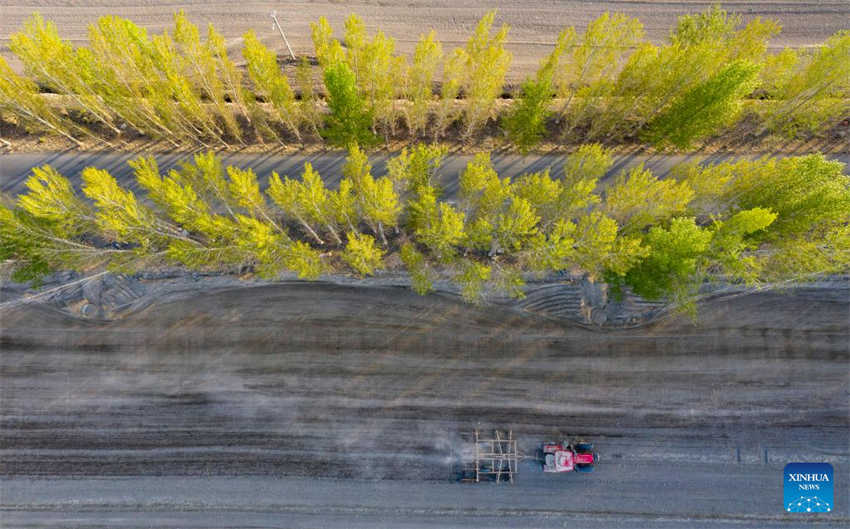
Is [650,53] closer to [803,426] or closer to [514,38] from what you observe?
[514,38]

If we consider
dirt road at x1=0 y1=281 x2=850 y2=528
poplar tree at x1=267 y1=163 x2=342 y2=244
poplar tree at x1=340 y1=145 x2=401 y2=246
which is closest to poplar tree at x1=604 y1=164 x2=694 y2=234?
dirt road at x1=0 y1=281 x2=850 y2=528

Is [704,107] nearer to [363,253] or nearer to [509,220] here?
[509,220]

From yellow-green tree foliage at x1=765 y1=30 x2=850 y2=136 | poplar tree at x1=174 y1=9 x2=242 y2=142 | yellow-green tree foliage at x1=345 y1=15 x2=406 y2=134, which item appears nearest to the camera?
poplar tree at x1=174 y1=9 x2=242 y2=142

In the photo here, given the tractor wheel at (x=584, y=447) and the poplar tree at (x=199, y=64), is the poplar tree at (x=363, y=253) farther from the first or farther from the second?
the tractor wheel at (x=584, y=447)

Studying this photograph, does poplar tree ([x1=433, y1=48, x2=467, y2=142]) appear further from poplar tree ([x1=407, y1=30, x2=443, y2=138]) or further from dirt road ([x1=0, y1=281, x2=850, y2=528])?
dirt road ([x1=0, y1=281, x2=850, y2=528])

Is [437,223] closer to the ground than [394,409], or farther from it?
farther from it

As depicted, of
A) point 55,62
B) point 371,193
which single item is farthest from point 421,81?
point 55,62

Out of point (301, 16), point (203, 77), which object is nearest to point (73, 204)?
point (203, 77)
